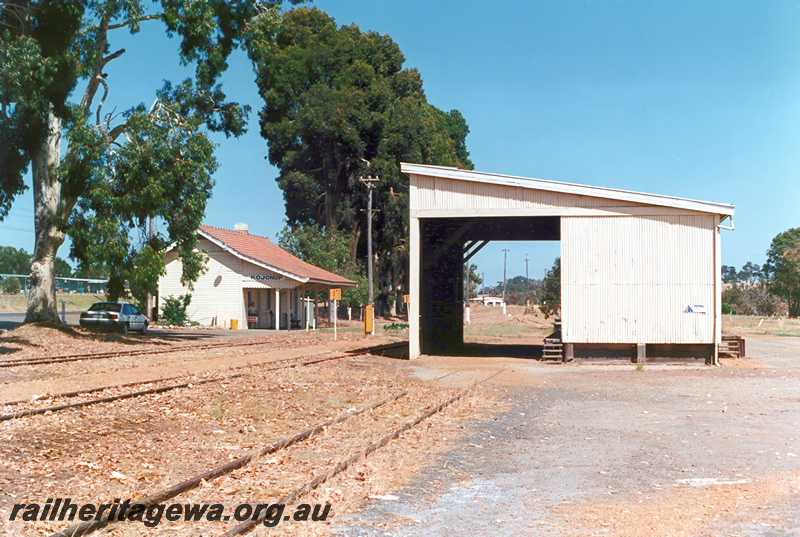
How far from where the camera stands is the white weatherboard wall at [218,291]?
43500 mm

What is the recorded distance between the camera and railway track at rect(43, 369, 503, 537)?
5738 millimetres

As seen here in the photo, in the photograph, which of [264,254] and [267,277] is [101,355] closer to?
[267,277]

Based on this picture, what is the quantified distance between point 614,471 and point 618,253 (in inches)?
581

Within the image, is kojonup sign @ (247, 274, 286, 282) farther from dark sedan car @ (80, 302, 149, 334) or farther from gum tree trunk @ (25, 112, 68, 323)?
gum tree trunk @ (25, 112, 68, 323)

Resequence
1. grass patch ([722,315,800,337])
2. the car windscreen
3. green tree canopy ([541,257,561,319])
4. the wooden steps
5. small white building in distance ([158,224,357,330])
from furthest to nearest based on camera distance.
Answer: green tree canopy ([541,257,561,319]) < grass patch ([722,315,800,337]) < small white building in distance ([158,224,357,330]) < the car windscreen < the wooden steps

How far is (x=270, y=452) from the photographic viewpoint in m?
8.79

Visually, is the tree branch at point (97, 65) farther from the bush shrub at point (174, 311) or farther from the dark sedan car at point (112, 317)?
the bush shrub at point (174, 311)

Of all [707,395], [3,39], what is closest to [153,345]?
[3,39]

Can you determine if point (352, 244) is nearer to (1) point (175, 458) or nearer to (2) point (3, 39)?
(2) point (3, 39)

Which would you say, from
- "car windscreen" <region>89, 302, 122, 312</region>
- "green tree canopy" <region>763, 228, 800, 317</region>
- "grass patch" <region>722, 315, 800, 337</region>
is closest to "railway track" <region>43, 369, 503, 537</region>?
"car windscreen" <region>89, 302, 122, 312</region>

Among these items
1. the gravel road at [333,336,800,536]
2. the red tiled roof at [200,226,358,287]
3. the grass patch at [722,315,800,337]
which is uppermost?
the red tiled roof at [200,226,358,287]

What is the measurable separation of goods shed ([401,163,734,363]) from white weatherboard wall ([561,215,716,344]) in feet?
0.09

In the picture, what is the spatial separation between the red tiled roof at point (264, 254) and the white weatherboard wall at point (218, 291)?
2.67 ft

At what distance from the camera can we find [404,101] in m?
60.6
